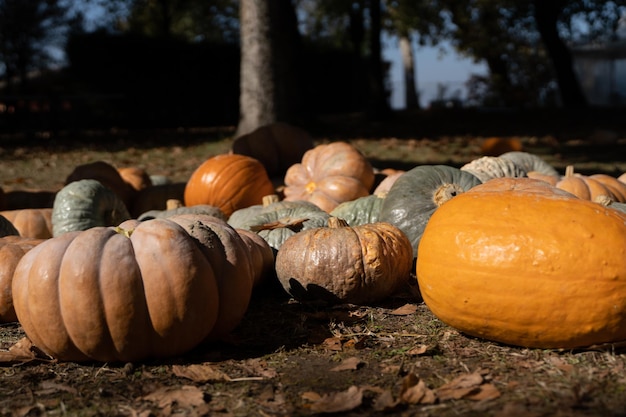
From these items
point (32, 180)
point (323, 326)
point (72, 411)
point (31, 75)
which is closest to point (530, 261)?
point (323, 326)

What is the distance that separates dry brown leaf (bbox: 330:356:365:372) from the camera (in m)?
3.16

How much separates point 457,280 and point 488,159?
2786 millimetres

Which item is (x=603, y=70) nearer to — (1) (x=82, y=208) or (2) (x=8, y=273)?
(1) (x=82, y=208)

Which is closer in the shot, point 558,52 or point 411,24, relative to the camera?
point 558,52

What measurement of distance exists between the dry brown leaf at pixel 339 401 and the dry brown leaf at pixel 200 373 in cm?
49

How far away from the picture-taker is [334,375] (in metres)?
3.10

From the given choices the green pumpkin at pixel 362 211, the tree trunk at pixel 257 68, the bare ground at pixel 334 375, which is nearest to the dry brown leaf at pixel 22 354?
the bare ground at pixel 334 375

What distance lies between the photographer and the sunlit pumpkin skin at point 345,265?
4289 mm

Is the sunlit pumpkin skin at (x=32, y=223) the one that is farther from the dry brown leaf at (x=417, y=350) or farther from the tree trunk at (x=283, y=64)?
the tree trunk at (x=283, y=64)

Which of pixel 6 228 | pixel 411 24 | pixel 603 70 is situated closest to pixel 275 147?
pixel 6 228

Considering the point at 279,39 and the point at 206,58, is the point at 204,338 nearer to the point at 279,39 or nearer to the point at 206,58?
the point at 279,39

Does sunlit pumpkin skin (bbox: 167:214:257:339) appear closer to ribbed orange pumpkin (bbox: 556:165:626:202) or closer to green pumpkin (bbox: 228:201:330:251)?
green pumpkin (bbox: 228:201:330:251)

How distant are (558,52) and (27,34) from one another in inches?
729

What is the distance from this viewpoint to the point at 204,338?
352 cm
